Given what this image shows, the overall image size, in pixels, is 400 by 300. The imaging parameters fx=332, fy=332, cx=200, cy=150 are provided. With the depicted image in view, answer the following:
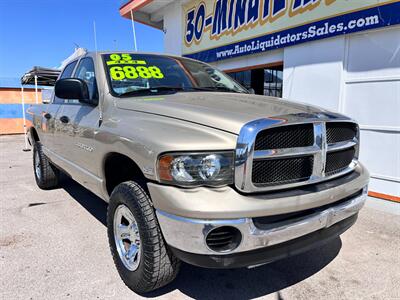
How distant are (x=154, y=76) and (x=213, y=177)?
1625 mm

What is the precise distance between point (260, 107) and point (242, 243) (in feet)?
3.37

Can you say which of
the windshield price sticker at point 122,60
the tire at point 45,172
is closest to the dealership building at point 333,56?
the windshield price sticker at point 122,60

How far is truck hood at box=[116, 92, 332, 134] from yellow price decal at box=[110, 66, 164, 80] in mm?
370

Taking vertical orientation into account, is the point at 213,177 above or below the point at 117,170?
above

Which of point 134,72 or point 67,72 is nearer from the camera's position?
point 134,72

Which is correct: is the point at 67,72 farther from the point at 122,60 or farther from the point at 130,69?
the point at 130,69

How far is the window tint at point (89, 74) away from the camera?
324cm

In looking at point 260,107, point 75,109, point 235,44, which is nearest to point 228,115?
point 260,107

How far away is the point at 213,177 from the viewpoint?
2.04m

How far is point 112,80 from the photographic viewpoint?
312 cm

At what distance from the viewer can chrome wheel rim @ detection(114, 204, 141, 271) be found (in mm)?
2508

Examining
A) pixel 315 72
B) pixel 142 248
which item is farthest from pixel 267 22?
pixel 142 248

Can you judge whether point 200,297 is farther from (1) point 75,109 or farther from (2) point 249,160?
(1) point 75,109

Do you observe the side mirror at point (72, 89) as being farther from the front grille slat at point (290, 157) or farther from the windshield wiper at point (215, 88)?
the front grille slat at point (290, 157)
